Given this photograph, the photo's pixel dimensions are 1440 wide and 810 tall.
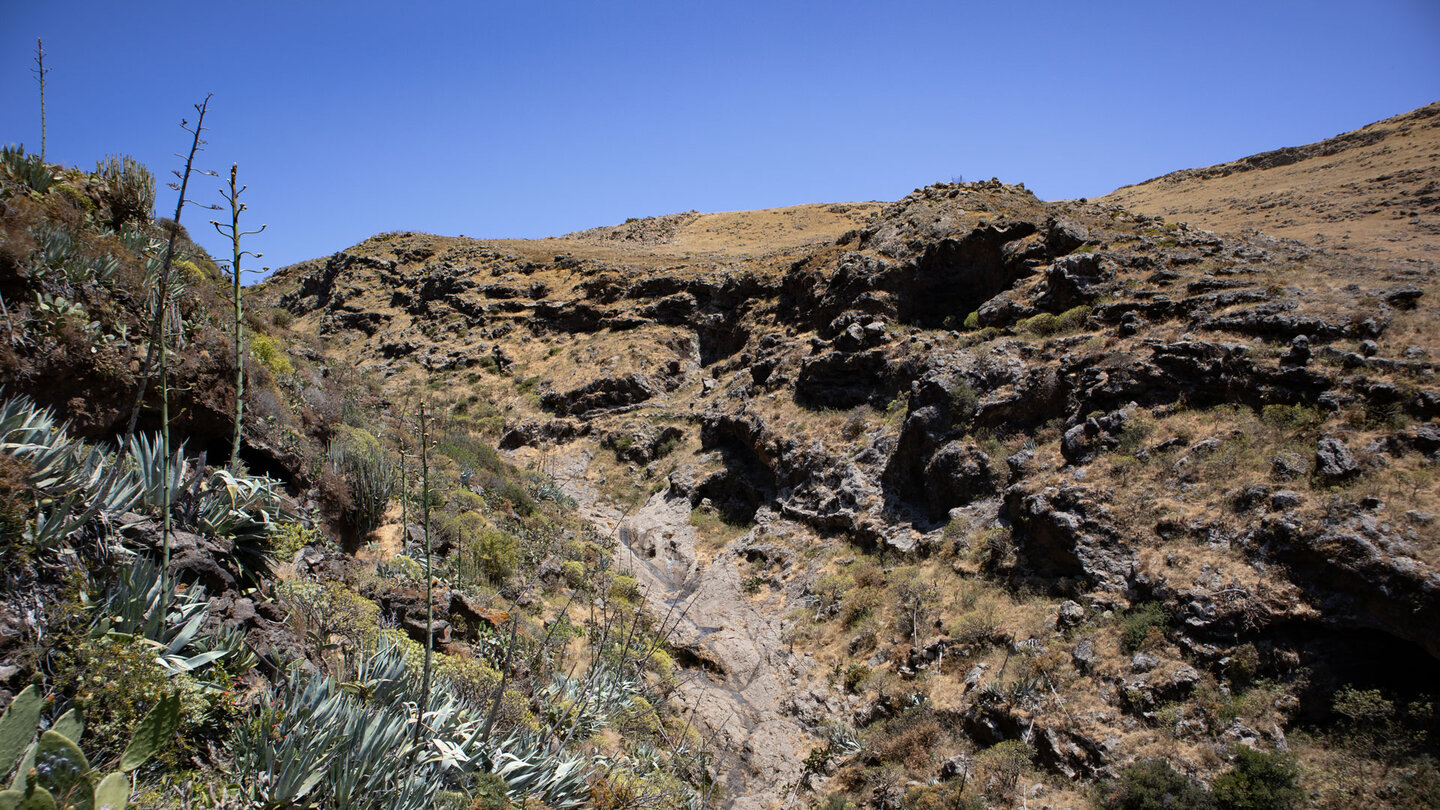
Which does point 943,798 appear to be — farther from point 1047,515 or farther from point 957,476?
point 957,476

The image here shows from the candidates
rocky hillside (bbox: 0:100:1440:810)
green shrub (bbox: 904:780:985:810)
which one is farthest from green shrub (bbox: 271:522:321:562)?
green shrub (bbox: 904:780:985:810)

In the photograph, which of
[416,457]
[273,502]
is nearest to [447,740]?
[273,502]

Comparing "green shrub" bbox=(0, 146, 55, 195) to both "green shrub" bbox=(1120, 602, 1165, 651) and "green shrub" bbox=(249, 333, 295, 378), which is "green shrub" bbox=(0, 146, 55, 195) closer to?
"green shrub" bbox=(249, 333, 295, 378)

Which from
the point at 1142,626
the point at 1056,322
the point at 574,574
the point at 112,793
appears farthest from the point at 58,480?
the point at 1056,322

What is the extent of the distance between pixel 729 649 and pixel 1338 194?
29.0 meters

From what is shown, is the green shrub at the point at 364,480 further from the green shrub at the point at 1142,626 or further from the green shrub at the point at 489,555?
the green shrub at the point at 1142,626

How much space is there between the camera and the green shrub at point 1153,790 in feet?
21.1

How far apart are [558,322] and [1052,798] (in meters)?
24.8

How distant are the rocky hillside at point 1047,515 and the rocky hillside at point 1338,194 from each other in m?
1.84

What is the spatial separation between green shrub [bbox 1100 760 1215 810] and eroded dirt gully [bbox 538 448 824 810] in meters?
3.58

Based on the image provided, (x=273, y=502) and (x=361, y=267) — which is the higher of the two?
(x=361, y=267)

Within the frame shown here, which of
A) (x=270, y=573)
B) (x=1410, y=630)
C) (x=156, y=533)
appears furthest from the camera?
(x=1410, y=630)

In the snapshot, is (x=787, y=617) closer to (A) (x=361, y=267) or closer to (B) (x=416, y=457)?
(B) (x=416, y=457)

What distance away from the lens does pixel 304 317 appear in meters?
37.3
